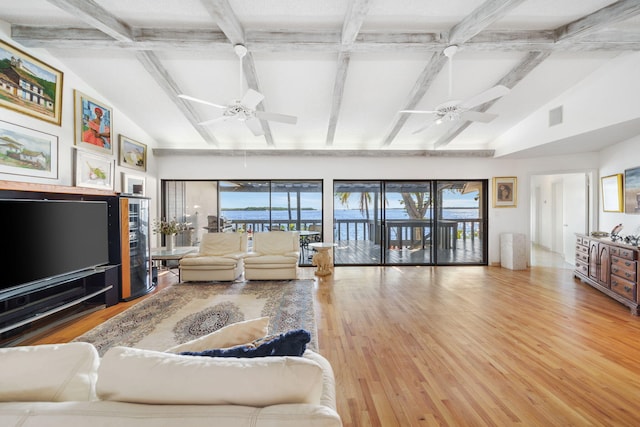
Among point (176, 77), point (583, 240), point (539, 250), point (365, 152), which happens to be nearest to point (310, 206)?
point (365, 152)

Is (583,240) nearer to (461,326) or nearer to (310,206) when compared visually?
(461,326)

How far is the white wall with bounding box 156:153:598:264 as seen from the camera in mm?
5711

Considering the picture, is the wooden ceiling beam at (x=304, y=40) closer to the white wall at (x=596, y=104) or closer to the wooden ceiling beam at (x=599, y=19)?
the wooden ceiling beam at (x=599, y=19)

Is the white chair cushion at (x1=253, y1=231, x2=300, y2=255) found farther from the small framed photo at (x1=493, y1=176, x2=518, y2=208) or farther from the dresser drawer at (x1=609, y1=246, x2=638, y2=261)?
the dresser drawer at (x1=609, y1=246, x2=638, y2=261)

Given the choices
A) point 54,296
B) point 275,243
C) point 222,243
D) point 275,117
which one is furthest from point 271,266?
point 54,296

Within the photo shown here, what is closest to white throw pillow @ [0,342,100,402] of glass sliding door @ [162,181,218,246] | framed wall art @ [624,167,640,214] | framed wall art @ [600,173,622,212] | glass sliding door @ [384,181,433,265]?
glass sliding door @ [162,181,218,246]

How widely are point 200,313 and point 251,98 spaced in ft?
8.22

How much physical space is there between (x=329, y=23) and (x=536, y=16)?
2.07 meters

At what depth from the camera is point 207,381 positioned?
31.2 inches

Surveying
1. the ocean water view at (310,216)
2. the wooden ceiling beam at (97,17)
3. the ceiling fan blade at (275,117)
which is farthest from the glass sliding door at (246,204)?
the wooden ceiling beam at (97,17)

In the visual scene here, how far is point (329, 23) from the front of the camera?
9.17 feet

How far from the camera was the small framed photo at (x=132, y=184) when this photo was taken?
A: 4609mm

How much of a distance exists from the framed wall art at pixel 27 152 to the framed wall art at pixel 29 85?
211 mm

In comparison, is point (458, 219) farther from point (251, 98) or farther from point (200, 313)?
point (200, 313)
